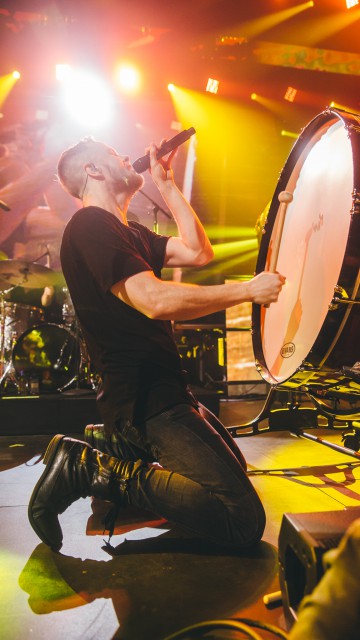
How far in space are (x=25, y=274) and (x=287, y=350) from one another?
11.2 ft

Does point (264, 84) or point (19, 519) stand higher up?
point (264, 84)

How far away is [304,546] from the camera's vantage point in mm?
902

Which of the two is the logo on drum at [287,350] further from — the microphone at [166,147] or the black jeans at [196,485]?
the microphone at [166,147]

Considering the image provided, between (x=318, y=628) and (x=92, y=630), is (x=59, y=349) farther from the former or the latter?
(x=318, y=628)

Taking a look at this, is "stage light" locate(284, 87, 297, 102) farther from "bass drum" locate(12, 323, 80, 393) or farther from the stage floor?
the stage floor

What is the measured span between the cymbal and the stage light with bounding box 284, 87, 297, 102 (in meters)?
4.15

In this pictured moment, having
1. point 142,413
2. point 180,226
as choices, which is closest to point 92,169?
point 180,226

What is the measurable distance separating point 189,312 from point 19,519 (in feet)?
3.92

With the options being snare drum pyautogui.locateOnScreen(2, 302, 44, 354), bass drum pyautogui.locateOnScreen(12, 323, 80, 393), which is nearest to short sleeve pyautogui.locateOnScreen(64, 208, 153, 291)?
bass drum pyautogui.locateOnScreen(12, 323, 80, 393)

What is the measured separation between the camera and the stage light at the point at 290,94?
6.00 m

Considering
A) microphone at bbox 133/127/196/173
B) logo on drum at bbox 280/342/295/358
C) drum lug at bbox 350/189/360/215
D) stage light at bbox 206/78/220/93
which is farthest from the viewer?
stage light at bbox 206/78/220/93

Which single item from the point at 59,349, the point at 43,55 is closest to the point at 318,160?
the point at 59,349

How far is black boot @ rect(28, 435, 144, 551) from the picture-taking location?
5.15ft

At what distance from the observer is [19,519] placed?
6.13 ft
